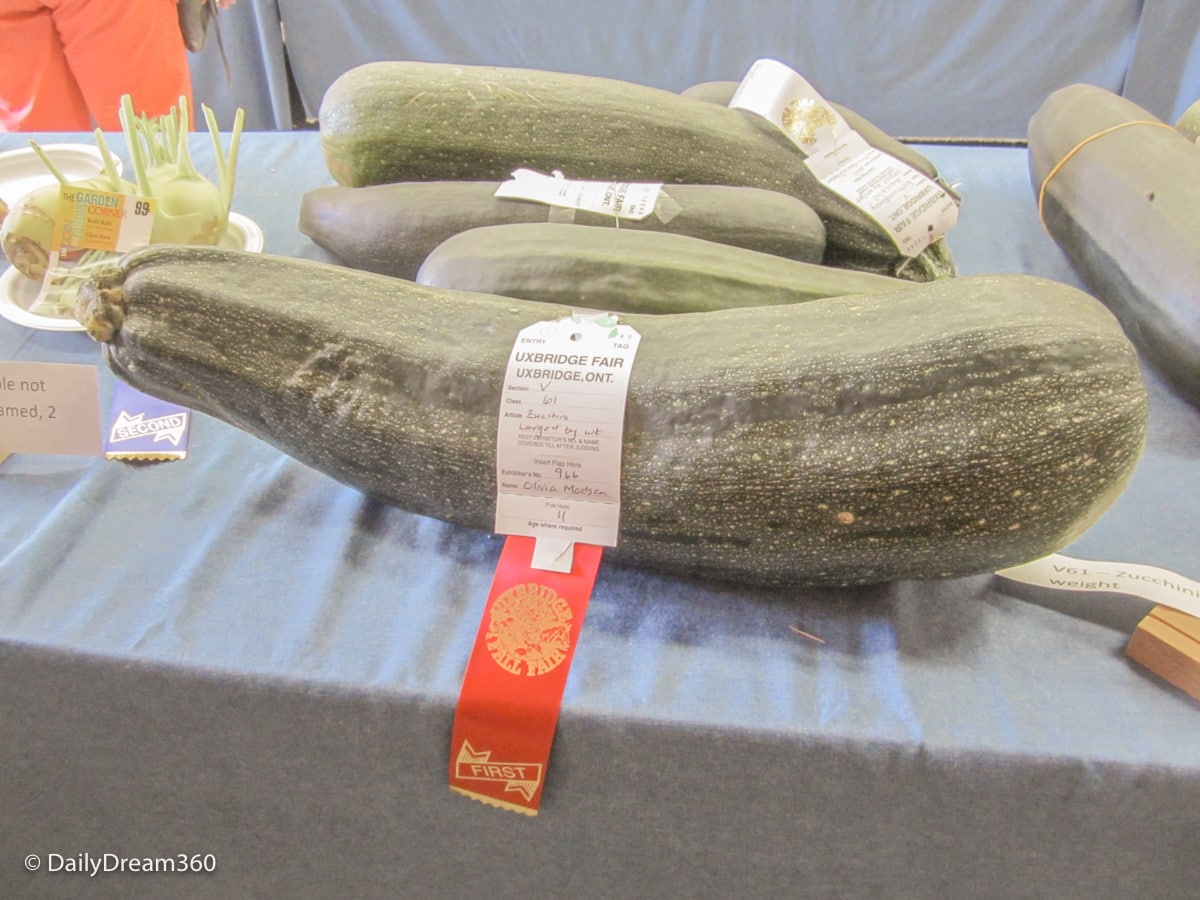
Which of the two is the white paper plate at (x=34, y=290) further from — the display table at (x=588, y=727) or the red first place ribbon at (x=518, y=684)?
the red first place ribbon at (x=518, y=684)

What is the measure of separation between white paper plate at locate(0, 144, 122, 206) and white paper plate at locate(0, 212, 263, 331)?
0.27 m

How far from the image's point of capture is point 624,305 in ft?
3.11

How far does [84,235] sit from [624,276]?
749 mm

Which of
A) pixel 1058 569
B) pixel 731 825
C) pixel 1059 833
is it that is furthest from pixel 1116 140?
pixel 731 825

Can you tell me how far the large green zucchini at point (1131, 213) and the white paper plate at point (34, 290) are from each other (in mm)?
1143

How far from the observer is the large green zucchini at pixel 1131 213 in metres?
1.10

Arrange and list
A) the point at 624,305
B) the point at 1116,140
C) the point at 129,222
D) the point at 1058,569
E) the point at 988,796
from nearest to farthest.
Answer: the point at 988,796, the point at 1058,569, the point at 624,305, the point at 129,222, the point at 1116,140

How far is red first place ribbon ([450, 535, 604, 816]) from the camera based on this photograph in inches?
29.2

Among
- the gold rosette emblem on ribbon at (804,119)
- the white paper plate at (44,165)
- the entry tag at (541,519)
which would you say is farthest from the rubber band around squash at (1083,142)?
the white paper plate at (44,165)

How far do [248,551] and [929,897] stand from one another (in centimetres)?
72

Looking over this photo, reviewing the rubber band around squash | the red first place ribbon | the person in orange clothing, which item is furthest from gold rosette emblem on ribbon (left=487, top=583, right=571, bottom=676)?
the person in orange clothing

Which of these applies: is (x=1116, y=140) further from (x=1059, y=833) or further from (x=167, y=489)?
(x=167, y=489)

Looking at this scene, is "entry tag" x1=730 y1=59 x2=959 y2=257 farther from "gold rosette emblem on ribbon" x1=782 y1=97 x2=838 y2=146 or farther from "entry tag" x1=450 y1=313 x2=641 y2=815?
"entry tag" x1=450 y1=313 x2=641 y2=815

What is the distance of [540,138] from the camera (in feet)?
3.95
